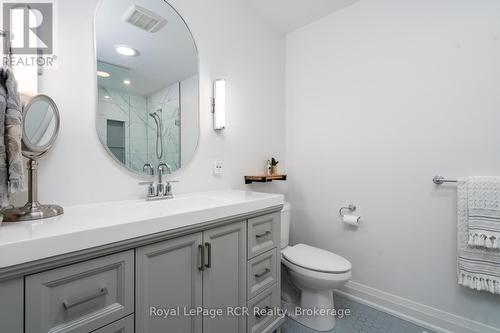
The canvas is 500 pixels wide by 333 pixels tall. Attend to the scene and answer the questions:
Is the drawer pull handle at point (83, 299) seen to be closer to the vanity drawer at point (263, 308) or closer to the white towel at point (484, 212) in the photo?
the vanity drawer at point (263, 308)

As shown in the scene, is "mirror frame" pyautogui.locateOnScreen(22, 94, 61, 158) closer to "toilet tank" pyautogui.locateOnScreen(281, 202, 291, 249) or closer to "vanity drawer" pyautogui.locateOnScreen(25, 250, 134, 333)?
"vanity drawer" pyautogui.locateOnScreen(25, 250, 134, 333)

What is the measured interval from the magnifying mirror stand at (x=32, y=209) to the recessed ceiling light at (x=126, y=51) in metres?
0.74

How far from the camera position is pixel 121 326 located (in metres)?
0.80

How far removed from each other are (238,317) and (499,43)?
2.21 metres

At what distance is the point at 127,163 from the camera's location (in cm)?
130

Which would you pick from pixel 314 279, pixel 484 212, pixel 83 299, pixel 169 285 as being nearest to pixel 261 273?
pixel 314 279

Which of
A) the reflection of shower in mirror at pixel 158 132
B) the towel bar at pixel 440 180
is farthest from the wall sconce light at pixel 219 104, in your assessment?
the towel bar at pixel 440 180

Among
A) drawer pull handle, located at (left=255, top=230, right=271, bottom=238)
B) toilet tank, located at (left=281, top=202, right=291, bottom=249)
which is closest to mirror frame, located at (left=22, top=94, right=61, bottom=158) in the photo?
drawer pull handle, located at (left=255, top=230, right=271, bottom=238)

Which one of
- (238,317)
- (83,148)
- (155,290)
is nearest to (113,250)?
(155,290)

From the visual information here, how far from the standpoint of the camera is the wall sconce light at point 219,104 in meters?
1.70

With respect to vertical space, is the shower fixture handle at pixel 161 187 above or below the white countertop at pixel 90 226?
above

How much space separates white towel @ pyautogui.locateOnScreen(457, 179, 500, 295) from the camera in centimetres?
134

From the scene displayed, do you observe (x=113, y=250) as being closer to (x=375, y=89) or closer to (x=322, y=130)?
(x=322, y=130)

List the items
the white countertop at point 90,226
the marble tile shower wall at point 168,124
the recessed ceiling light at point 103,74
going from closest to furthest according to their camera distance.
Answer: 1. the white countertop at point 90,226
2. the recessed ceiling light at point 103,74
3. the marble tile shower wall at point 168,124
